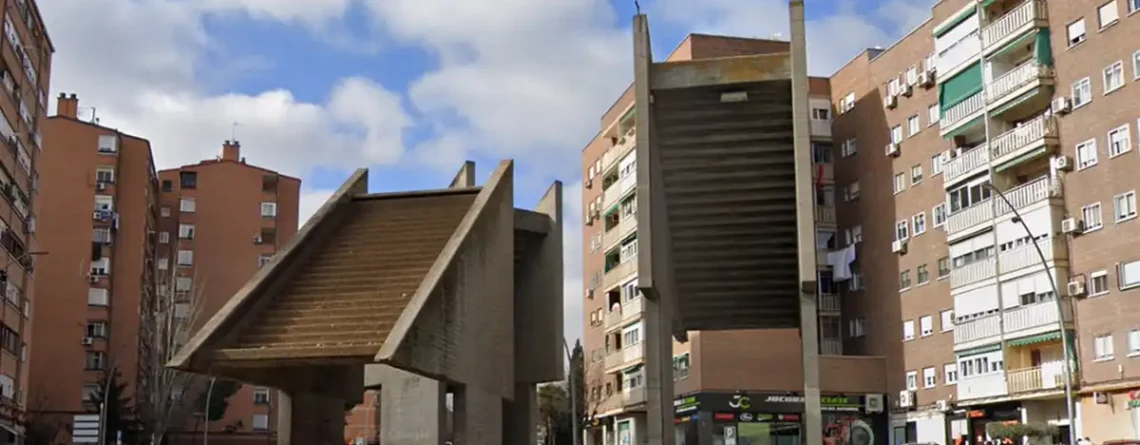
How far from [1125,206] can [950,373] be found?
450 inches

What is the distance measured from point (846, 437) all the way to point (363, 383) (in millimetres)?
27744

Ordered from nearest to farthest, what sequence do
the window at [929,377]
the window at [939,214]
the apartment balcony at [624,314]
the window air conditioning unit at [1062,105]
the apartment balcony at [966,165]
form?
the window air conditioning unit at [1062,105], the apartment balcony at [966,165], the window at [939,214], the window at [929,377], the apartment balcony at [624,314]

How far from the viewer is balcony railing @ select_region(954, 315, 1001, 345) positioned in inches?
1754

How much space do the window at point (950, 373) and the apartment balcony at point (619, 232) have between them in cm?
1778

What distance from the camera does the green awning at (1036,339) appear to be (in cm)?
4144

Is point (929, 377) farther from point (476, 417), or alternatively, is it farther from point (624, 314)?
point (476, 417)

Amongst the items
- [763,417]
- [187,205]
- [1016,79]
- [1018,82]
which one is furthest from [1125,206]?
[187,205]

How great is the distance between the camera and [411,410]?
25.7m

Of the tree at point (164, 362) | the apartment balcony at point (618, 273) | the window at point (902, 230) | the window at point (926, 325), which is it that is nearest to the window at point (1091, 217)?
the window at point (926, 325)

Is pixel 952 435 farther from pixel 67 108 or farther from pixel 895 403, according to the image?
pixel 67 108

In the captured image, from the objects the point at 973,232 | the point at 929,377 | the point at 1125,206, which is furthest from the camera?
the point at 929,377

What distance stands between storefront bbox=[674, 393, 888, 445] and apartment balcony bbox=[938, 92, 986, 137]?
38.2ft

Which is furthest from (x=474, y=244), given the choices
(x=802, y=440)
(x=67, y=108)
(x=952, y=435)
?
(x=67, y=108)

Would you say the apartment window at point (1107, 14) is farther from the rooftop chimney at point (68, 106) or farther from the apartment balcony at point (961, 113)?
the rooftop chimney at point (68, 106)
